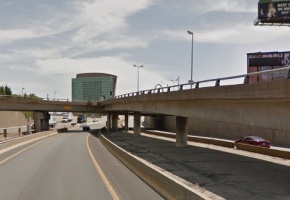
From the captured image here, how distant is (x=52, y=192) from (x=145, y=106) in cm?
3595

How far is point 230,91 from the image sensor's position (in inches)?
835

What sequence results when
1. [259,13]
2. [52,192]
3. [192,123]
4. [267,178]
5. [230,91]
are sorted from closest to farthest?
[52,192], [267,178], [230,91], [259,13], [192,123]

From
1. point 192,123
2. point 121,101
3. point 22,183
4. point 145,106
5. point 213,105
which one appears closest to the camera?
point 22,183

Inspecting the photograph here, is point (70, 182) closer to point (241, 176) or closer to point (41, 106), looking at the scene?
point (241, 176)

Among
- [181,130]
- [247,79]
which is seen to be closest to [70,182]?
[247,79]

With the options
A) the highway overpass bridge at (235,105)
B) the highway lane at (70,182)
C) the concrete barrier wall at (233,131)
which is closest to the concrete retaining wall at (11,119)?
the concrete barrier wall at (233,131)

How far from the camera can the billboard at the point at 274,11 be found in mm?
58688

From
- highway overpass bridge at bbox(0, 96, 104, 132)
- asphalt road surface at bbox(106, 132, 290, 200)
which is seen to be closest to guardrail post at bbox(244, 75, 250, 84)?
asphalt road surface at bbox(106, 132, 290, 200)

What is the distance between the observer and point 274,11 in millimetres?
59156

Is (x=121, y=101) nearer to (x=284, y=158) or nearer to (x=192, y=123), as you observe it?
(x=192, y=123)

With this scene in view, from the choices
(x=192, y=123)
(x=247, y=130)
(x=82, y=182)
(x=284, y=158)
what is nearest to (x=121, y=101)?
(x=192, y=123)

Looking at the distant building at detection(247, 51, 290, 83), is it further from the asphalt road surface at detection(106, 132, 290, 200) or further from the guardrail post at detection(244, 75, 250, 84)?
the guardrail post at detection(244, 75, 250, 84)

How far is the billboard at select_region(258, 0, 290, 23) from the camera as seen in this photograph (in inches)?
2311

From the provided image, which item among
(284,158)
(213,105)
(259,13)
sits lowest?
(284,158)
